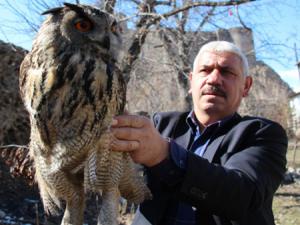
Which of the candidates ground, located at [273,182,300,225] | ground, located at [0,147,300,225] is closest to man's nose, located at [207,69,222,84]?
ground, located at [0,147,300,225]

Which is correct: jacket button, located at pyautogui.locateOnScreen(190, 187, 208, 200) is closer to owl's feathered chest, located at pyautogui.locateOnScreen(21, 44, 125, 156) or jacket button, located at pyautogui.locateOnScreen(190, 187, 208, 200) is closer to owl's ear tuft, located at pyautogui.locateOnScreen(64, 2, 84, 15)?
owl's feathered chest, located at pyautogui.locateOnScreen(21, 44, 125, 156)

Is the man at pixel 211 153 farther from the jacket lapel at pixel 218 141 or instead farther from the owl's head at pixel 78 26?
the owl's head at pixel 78 26

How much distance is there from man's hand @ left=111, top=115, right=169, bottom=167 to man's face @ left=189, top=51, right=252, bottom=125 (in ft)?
2.54

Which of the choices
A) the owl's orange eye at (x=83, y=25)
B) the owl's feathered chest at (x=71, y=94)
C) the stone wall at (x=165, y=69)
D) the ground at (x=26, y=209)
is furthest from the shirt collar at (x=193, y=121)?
the stone wall at (x=165, y=69)

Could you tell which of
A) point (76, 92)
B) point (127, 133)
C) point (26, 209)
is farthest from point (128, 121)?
point (26, 209)

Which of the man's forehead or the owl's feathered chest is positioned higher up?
the man's forehead

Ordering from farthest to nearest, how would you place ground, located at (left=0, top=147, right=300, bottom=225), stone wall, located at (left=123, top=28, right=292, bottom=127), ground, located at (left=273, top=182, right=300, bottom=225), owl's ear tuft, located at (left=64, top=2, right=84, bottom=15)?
stone wall, located at (left=123, top=28, right=292, bottom=127)
ground, located at (left=273, top=182, right=300, bottom=225)
ground, located at (left=0, top=147, right=300, bottom=225)
owl's ear tuft, located at (left=64, top=2, right=84, bottom=15)

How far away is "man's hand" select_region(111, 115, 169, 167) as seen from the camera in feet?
4.70

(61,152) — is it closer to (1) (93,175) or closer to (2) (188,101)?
(1) (93,175)

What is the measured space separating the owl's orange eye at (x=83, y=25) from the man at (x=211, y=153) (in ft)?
1.09

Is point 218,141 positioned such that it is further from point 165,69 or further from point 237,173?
point 165,69

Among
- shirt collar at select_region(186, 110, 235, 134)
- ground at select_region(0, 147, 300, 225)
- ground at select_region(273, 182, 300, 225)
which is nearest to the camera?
shirt collar at select_region(186, 110, 235, 134)

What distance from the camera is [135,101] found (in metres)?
9.17

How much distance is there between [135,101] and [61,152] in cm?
768
